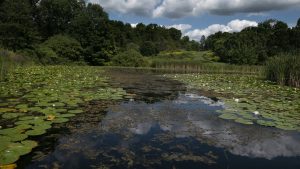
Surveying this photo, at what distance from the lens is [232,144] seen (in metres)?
4.54

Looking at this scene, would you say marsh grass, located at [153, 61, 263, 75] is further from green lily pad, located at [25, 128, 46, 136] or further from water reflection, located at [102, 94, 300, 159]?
green lily pad, located at [25, 128, 46, 136]

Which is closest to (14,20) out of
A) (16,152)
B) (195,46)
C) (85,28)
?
(85,28)

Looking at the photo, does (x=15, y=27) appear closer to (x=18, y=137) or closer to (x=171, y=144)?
(x=18, y=137)

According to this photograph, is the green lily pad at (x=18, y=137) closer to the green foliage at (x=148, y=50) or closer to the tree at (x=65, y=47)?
the tree at (x=65, y=47)

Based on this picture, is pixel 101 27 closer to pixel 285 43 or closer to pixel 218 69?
pixel 218 69

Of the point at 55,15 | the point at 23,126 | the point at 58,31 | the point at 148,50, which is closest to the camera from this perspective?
the point at 23,126

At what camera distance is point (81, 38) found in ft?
126

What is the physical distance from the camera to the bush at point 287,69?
12609 millimetres

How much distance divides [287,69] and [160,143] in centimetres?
1059

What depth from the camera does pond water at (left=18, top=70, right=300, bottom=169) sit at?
12.0 ft

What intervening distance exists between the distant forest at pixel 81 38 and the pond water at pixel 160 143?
66.3ft

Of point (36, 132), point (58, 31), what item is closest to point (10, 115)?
point (36, 132)

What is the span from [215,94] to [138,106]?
367 cm

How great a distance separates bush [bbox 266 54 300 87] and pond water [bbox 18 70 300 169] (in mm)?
7743
